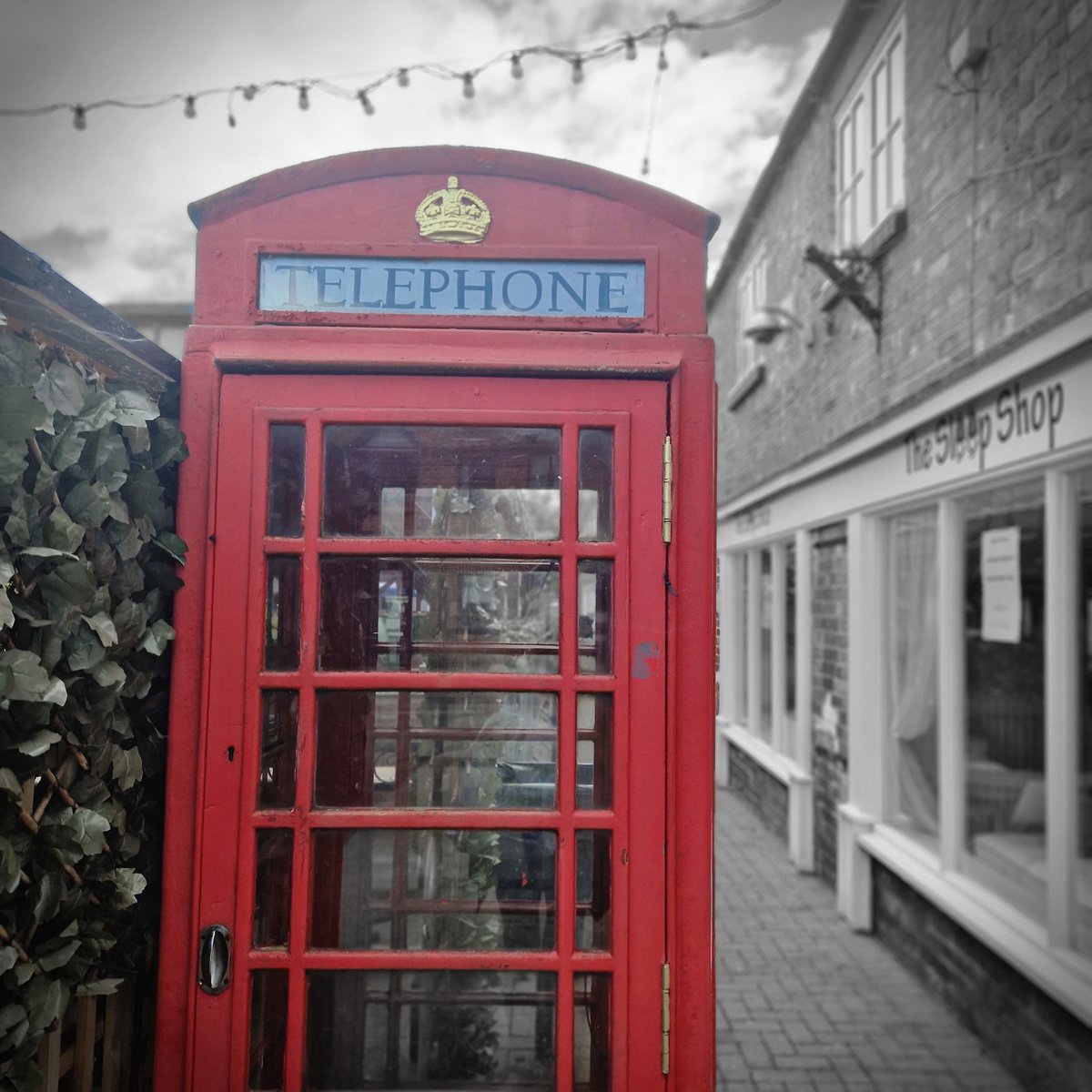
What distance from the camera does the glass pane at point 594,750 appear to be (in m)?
2.19

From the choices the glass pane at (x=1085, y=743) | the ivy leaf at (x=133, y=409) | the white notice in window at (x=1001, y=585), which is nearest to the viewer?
the ivy leaf at (x=133, y=409)

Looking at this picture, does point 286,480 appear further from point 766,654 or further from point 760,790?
point 766,654

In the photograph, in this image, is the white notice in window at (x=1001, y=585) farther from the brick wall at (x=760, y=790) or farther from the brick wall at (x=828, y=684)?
the brick wall at (x=760, y=790)

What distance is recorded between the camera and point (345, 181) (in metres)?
2.25

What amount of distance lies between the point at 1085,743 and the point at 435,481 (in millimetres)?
3512

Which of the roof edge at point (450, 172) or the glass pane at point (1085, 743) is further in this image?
the glass pane at point (1085, 743)

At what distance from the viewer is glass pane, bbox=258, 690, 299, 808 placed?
2.20 m

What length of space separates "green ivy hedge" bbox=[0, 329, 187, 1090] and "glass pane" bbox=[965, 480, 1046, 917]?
378 cm

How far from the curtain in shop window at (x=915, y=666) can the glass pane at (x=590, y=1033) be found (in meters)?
3.81

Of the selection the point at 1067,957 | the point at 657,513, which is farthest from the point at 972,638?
the point at 657,513

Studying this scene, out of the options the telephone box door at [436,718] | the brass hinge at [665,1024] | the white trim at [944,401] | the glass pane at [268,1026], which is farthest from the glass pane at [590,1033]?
the white trim at [944,401]

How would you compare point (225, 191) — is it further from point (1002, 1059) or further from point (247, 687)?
point (1002, 1059)

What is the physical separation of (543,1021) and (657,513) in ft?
4.16

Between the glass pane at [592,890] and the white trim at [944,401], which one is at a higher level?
the white trim at [944,401]
